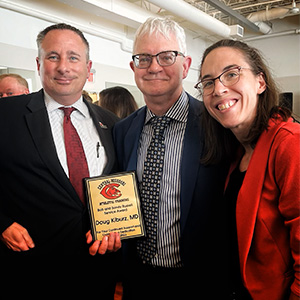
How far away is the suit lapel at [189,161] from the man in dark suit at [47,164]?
410 millimetres

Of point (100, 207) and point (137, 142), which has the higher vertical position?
point (137, 142)

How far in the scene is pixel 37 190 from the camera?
1602 mm

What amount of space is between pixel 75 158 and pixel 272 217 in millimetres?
1095

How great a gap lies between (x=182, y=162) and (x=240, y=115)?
1.38 ft

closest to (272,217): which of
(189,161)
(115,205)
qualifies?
(189,161)

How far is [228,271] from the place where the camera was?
4.96 ft

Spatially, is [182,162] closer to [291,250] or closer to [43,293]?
[291,250]

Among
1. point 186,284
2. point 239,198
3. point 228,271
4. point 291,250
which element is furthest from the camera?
point 186,284

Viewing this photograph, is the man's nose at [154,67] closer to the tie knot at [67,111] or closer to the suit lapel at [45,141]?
the tie knot at [67,111]

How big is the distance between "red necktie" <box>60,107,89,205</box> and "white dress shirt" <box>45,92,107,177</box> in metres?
0.03

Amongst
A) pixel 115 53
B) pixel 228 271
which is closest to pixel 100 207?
pixel 228 271

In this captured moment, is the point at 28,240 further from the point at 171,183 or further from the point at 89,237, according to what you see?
the point at 171,183

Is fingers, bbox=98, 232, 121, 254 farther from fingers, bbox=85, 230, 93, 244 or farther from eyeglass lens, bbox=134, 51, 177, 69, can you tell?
eyeglass lens, bbox=134, 51, 177, 69

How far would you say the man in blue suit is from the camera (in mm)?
1565
